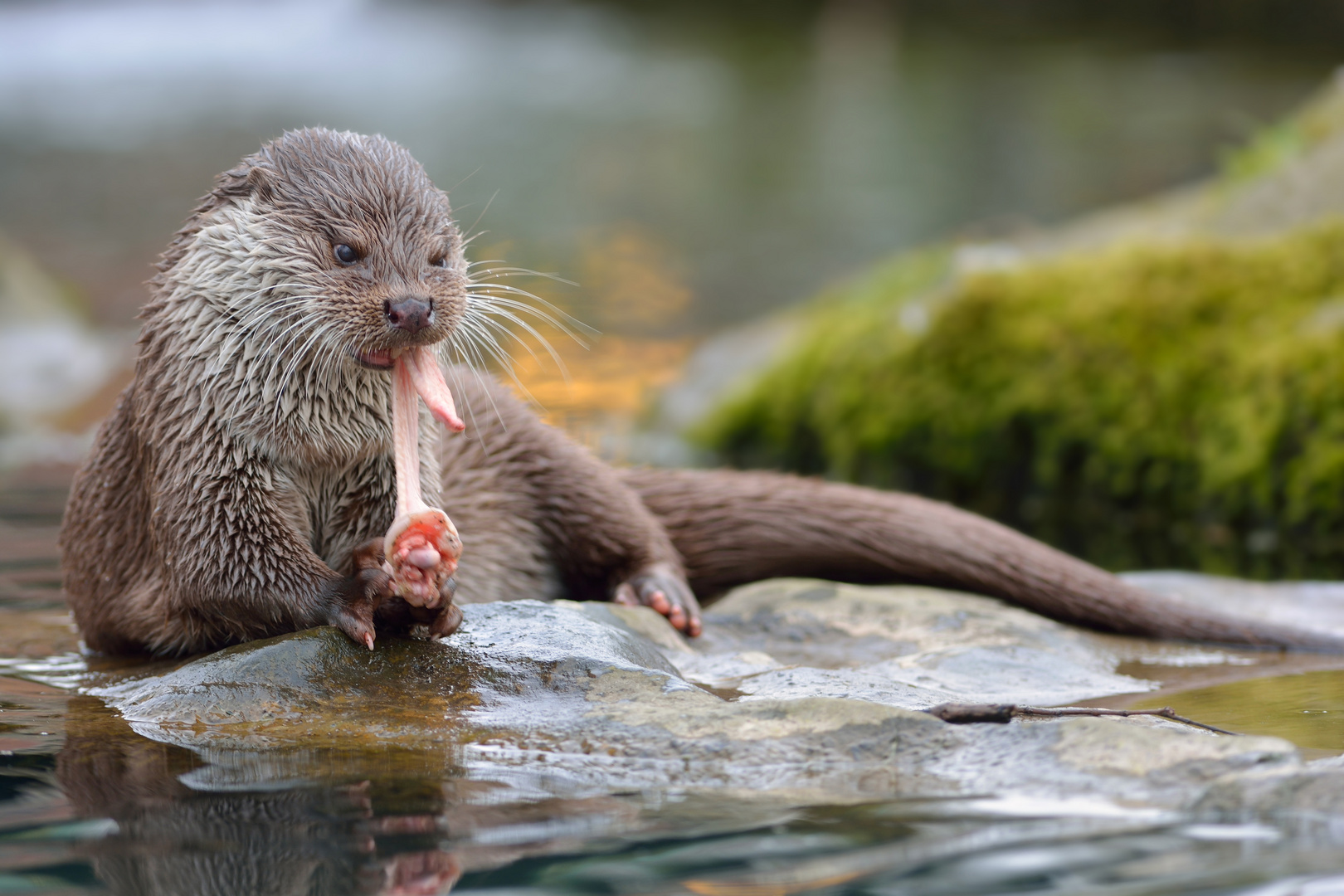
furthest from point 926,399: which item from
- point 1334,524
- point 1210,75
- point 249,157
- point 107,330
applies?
point 1210,75

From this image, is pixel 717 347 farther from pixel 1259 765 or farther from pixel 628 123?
pixel 628 123

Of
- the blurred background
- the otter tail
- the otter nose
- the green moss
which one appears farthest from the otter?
the blurred background

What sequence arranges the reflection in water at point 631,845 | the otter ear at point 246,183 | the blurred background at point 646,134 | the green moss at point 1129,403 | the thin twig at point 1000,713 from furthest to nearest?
the blurred background at point 646,134 < the green moss at point 1129,403 < the otter ear at point 246,183 < the thin twig at point 1000,713 < the reflection in water at point 631,845

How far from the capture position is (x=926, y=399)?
600cm

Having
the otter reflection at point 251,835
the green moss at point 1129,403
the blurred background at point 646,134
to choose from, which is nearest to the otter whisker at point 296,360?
the otter reflection at point 251,835

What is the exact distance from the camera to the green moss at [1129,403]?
4.94 metres

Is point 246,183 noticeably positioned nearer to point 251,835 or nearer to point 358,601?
point 358,601

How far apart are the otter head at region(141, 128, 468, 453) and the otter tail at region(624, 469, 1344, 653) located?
119 cm

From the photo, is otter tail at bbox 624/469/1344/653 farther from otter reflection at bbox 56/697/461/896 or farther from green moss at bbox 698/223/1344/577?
otter reflection at bbox 56/697/461/896

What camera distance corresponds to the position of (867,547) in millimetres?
3666

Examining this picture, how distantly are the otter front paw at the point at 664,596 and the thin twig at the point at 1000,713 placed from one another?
104 centimetres

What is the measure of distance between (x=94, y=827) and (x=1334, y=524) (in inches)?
161

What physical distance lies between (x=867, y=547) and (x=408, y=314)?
1569 millimetres

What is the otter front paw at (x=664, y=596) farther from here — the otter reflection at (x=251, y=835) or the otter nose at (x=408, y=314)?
the otter reflection at (x=251, y=835)
